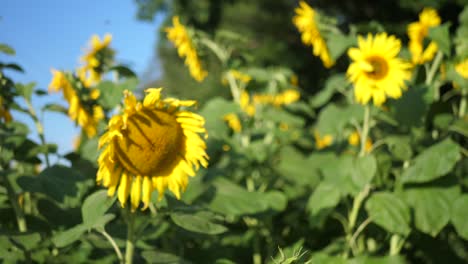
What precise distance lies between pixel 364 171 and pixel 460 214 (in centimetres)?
45

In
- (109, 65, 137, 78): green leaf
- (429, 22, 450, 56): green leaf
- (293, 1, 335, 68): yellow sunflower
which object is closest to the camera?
(109, 65, 137, 78): green leaf

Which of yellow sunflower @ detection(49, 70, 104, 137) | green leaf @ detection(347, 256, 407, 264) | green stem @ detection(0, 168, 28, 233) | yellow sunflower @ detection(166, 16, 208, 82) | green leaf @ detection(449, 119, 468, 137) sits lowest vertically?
green leaf @ detection(347, 256, 407, 264)

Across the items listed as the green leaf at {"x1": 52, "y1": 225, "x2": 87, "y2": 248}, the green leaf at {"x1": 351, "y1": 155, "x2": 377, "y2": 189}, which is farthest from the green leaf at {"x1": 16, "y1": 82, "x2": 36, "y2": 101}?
the green leaf at {"x1": 351, "y1": 155, "x2": 377, "y2": 189}

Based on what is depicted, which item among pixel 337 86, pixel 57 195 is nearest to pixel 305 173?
pixel 337 86

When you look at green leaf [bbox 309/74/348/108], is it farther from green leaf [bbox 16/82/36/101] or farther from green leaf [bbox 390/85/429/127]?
green leaf [bbox 16/82/36/101]

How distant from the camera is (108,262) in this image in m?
2.51

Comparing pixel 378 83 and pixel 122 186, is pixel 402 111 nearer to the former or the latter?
pixel 378 83

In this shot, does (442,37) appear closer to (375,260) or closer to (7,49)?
(375,260)

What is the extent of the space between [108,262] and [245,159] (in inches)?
35.2

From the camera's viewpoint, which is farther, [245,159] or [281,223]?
[281,223]

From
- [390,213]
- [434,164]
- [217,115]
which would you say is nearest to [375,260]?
[390,213]

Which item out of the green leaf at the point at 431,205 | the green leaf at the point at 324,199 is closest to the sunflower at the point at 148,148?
the green leaf at the point at 324,199

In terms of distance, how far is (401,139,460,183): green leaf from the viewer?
227cm

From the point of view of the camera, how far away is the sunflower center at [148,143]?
1.70m
